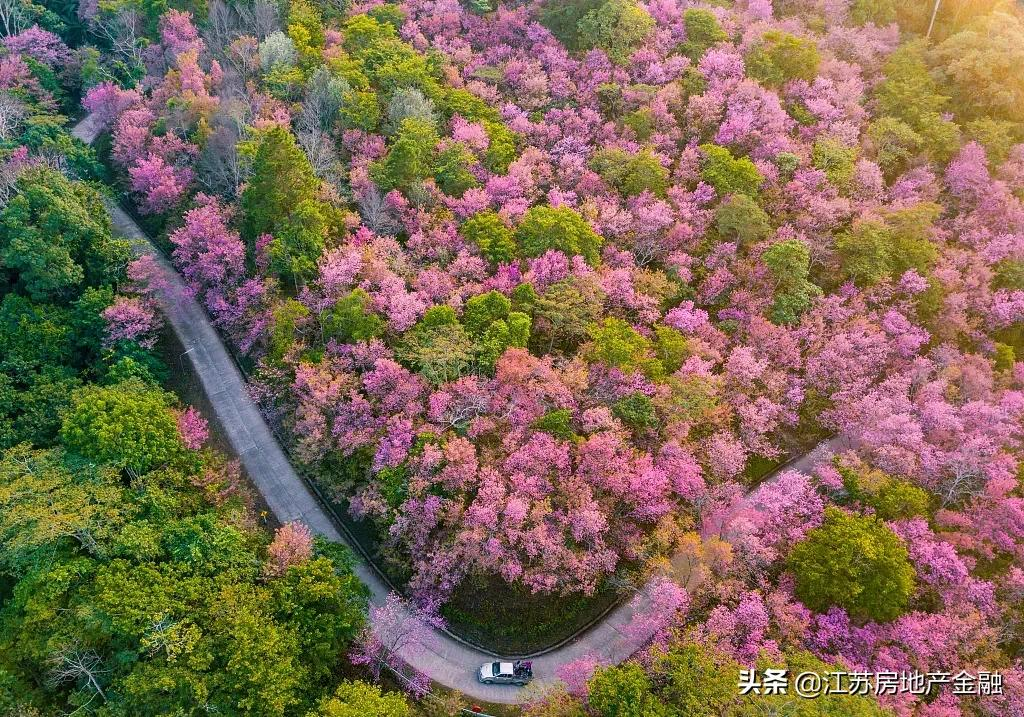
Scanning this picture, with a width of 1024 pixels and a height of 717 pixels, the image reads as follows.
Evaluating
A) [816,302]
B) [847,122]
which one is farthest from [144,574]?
[847,122]

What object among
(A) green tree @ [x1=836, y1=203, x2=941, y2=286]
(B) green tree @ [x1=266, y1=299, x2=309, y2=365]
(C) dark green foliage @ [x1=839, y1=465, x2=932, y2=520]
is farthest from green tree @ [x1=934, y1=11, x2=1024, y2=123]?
(B) green tree @ [x1=266, y1=299, x2=309, y2=365]

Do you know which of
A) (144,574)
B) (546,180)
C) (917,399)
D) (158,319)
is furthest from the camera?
(546,180)

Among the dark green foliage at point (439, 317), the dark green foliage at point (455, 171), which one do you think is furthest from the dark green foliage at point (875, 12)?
the dark green foliage at point (439, 317)

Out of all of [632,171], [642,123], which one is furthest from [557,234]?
[642,123]

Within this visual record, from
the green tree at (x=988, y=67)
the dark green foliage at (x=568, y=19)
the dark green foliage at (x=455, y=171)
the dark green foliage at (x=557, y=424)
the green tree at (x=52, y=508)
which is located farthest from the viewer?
the dark green foliage at (x=568, y=19)

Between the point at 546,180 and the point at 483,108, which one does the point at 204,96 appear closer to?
the point at 483,108

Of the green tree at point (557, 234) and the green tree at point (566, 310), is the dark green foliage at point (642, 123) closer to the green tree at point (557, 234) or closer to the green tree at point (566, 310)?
the green tree at point (557, 234)

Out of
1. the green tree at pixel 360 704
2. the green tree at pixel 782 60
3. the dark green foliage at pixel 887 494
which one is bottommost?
the green tree at pixel 360 704
